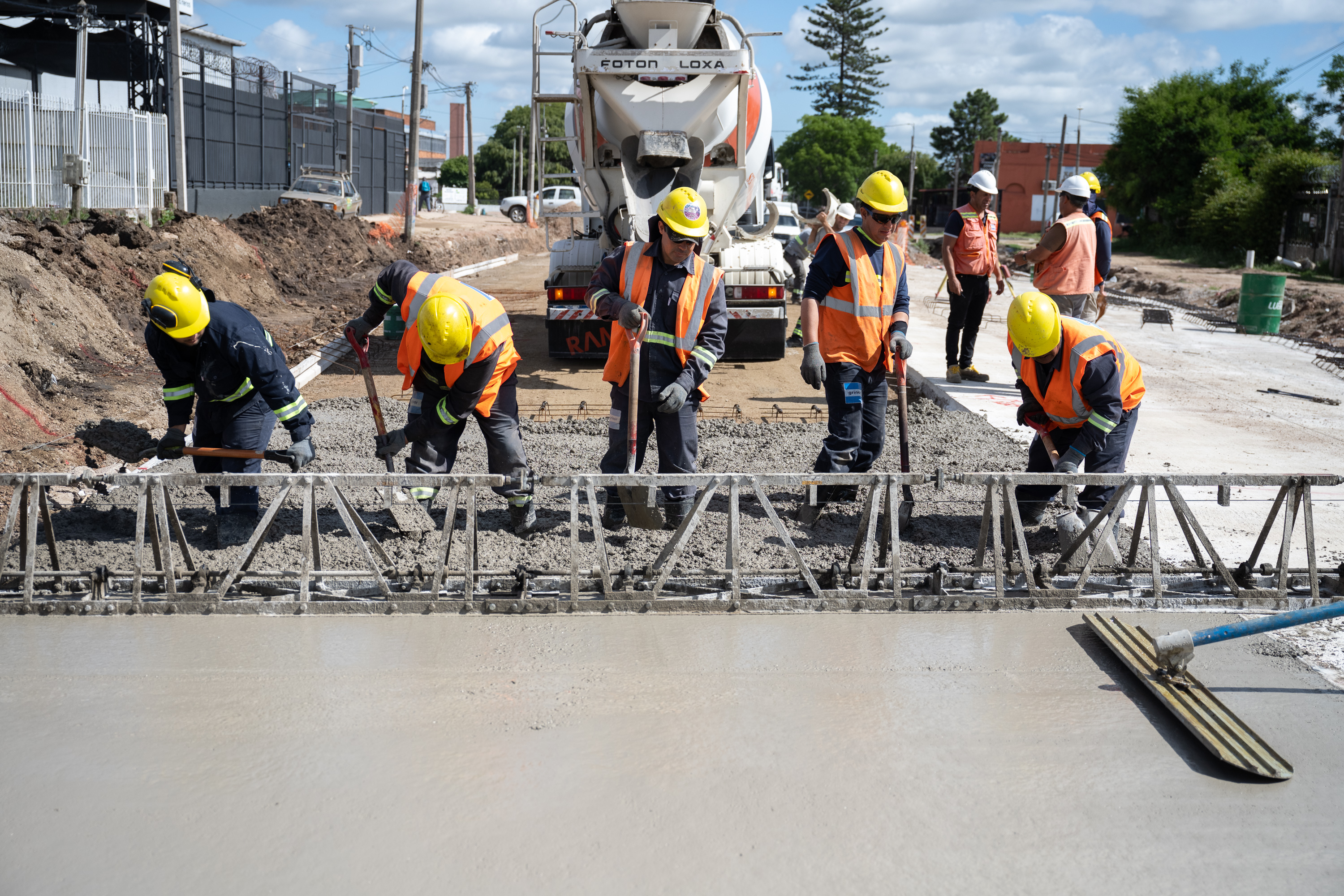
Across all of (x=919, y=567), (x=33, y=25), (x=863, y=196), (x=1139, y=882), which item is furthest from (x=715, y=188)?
(x=33, y=25)

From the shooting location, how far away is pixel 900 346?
5.48 meters

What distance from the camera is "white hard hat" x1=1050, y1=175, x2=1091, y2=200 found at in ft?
26.9

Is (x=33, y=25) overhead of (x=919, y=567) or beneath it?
overhead

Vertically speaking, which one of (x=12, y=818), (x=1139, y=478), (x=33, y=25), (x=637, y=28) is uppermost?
(x=33, y=25)

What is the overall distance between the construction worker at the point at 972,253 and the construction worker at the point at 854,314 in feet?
10.8

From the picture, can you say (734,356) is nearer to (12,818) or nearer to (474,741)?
(474,741)

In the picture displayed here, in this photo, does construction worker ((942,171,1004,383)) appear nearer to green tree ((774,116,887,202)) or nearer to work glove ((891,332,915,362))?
work glove ((891,332,915,362))

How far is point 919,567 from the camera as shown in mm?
4816

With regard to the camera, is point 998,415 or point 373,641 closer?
point 373,641

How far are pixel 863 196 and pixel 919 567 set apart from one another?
1904 millimetres

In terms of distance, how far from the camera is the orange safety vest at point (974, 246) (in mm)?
8750

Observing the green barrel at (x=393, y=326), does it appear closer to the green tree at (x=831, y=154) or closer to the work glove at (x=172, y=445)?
the work glove at (x=172, y=445)

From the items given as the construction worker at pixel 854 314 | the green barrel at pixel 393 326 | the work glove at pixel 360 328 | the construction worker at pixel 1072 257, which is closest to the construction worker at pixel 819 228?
the construction worker at pixel 1072 257

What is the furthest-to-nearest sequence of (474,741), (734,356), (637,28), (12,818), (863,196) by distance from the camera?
(734,356)
(637,28)
(863,196)
(474,741)
(12,818)
